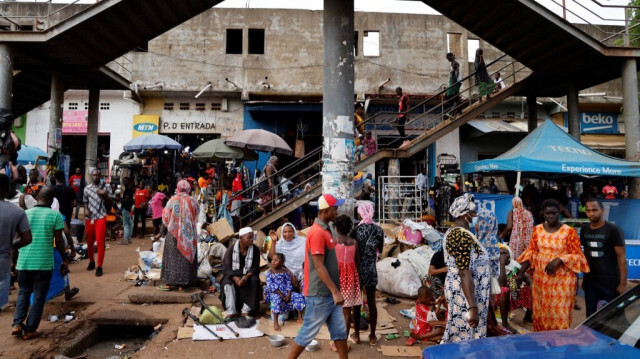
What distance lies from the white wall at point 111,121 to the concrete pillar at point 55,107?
706 centimetres

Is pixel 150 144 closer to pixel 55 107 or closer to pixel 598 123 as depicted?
pixel 55 107

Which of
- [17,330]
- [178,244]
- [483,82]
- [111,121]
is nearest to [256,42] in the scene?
[111,121]

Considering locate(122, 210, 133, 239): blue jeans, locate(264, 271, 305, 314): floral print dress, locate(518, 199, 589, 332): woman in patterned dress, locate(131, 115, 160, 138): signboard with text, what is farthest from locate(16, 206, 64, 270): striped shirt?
locate(131, 115, 160, 138): signboard with text

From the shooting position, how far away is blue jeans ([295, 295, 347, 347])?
3.42m

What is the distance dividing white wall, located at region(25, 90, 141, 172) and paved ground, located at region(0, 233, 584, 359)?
11.3 metres

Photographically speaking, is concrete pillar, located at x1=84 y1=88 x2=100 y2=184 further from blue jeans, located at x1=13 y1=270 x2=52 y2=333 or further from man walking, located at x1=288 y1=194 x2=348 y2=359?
man walking, located at x1=288 y1=194 x2=348 y2=359

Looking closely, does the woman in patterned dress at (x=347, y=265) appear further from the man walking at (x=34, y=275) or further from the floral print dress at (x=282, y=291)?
the man walking at (x=34, y=275)

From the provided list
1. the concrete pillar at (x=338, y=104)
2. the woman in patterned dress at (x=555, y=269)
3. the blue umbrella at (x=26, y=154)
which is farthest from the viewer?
the blue umbrella at (x=26, y=154)

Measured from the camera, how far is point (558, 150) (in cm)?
878

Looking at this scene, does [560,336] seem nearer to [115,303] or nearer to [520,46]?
[115,303]

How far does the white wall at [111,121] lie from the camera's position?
17250 mm

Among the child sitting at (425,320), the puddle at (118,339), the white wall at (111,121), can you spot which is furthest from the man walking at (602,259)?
the white wall at (111,121)

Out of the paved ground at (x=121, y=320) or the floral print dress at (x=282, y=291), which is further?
the floral print dress at (x=282, y=291)

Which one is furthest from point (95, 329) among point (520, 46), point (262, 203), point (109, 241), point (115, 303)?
point (520, 46)
